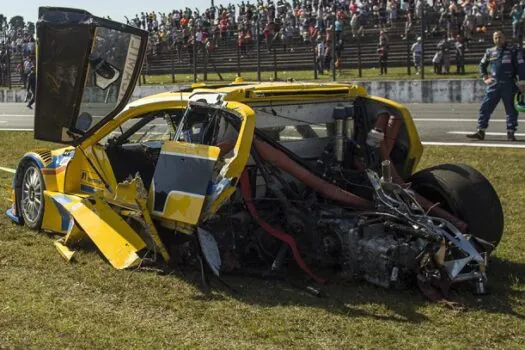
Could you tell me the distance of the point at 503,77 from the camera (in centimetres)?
1141

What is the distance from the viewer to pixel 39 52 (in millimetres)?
5742

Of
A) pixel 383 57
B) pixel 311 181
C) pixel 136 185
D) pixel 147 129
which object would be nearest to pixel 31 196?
pixel 147 129

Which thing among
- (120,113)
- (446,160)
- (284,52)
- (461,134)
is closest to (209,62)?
(284,52)

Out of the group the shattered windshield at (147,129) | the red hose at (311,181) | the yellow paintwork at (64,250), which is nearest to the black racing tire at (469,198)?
the red hose at (311,181)

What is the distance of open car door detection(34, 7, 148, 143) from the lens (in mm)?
5684

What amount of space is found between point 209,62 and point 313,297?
2412cm

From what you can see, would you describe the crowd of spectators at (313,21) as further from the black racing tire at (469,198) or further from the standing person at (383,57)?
the black racing tire at (469,198)

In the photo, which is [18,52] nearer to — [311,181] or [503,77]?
[503,77]

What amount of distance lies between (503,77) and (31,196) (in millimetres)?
7845

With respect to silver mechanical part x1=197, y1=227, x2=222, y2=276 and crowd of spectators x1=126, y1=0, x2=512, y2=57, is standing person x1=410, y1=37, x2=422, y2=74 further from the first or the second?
silver mechanical part x1=197, y1=227, x2=222, y2=276

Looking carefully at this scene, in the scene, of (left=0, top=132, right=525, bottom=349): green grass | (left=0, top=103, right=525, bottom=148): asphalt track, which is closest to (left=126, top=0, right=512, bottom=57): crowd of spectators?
(left=0, top=103, right=525, bottom=148): asphalt track

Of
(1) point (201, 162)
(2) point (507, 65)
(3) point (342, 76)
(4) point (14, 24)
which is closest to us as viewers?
(1) point (201, 162)

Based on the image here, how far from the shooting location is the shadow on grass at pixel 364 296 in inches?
177

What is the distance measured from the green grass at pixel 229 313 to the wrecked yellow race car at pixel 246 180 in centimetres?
22
